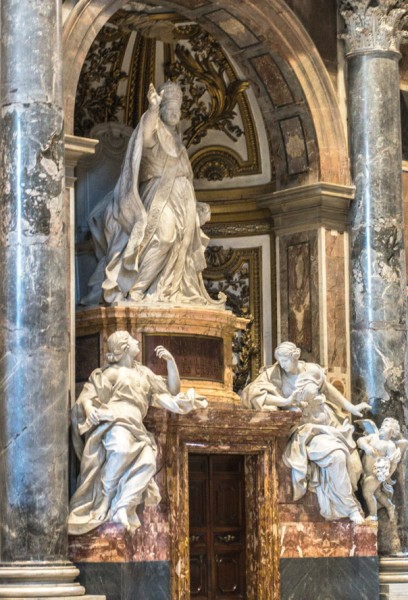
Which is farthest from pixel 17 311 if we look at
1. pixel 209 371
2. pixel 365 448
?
pixel 365 448

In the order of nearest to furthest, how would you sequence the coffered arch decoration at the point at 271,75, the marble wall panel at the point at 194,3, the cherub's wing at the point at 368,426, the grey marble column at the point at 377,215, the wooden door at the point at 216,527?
the wooden door at the point at 216,527 < the cherub's wing at the point at 368,426 < the marble wall panel at the point at 194,3 < the grey marble column at the point at 377,215 < the coffered arch decoration at the point at 271,75

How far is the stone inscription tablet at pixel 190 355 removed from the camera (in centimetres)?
1848

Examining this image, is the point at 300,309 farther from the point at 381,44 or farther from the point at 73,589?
the point at 73,589

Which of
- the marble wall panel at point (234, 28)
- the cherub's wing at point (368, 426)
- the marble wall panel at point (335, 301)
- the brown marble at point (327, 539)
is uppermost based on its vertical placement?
the marble wall panel at point (234, 28)

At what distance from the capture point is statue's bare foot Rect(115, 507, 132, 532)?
16.7 m

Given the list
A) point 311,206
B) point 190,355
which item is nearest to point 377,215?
point 311,206

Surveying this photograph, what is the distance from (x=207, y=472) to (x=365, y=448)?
6.07 ft

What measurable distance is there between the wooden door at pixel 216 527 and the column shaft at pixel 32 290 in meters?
2.39

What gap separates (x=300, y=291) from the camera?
67.1ft

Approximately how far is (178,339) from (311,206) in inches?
107

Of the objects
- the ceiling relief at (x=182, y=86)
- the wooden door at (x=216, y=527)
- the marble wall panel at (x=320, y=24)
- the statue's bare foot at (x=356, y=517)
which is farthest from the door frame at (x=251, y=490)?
the marble wall panel at (x=320, y=24)

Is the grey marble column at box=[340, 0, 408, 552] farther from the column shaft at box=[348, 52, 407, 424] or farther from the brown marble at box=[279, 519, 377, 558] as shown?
the brown marble at box=[279, 519, 377, 558]

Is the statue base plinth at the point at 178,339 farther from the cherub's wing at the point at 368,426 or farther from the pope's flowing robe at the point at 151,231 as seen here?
the cherub's wing at the point at 368,426

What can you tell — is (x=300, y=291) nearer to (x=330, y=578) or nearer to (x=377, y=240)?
(x=377, y=240)
